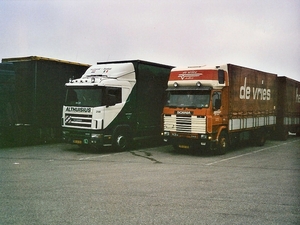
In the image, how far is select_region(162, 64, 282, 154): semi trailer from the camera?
14.5 meters

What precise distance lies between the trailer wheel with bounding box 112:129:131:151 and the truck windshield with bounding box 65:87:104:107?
1667mm

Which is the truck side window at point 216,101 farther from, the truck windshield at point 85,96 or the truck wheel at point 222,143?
the truck windshield at point 85,96

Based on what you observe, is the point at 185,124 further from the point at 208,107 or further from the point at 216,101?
the point at 216,101

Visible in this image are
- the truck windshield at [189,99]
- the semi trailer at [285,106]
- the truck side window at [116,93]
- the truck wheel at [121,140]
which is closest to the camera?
the truck windshield at [189,99]

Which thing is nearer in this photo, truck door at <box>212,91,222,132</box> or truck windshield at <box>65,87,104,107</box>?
truck door at <box>212,91,222,132</box>

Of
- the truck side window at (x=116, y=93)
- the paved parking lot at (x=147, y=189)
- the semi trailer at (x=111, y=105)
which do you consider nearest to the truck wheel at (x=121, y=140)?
the semi trailer at (x=111, y=105)

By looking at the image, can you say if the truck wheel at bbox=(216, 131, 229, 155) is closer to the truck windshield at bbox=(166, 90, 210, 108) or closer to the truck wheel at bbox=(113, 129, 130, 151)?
the truck windshield at bbox=(166, 90, 210, 108)

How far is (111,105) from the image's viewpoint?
1498 centimetres

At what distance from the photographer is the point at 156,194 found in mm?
7789

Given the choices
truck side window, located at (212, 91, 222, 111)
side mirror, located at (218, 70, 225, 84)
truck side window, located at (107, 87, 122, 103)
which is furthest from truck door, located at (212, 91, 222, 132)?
truck side window, located at (107, 87, 122, 103)

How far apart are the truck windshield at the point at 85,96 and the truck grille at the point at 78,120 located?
478 mm

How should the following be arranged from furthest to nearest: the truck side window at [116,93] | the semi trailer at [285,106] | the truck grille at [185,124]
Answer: the semi trailer at [285,106] < the truck side window at [116,93] < the truck grille at [185,124]

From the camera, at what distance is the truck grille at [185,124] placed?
47.1 ft

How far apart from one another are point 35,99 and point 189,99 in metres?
6.90
